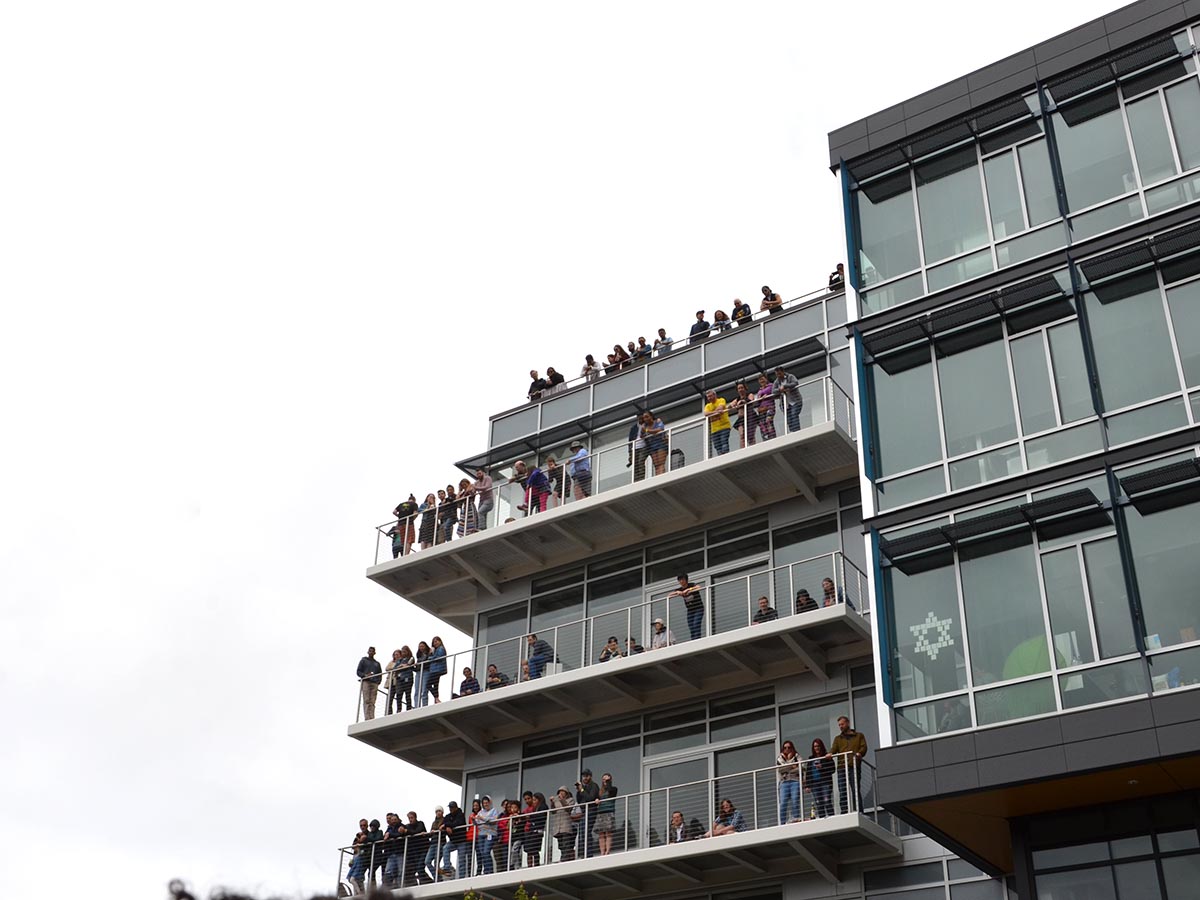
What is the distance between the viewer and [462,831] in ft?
74.6

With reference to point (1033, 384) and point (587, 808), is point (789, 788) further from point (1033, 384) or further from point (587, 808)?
point (1033, 384)

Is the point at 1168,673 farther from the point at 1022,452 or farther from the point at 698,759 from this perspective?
the point at 698,759

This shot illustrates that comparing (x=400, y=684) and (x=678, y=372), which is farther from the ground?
(x=678, y=372)

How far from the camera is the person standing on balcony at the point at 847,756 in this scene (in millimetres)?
19266

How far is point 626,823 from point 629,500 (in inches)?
221

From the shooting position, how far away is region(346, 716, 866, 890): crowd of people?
63.8 feet

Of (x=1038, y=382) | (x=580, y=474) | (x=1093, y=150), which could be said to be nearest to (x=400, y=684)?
(x=580, y=474)

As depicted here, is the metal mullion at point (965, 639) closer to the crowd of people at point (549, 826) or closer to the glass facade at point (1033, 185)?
the crowd of people at point (549, 826)

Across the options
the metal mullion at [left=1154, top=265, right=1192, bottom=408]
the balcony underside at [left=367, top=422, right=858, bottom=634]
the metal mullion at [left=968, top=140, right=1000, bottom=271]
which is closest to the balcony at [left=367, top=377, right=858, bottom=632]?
the balcony underside at [left=367, top=422, right=858, bottom=634]

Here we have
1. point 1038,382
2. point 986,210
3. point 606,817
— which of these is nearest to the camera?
point 1038,382

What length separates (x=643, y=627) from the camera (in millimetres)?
23656

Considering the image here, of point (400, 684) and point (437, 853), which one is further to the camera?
point (400, 684)

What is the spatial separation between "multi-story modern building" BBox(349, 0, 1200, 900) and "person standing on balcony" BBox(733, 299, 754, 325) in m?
0.38

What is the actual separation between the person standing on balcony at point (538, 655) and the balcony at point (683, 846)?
9.19 ft
